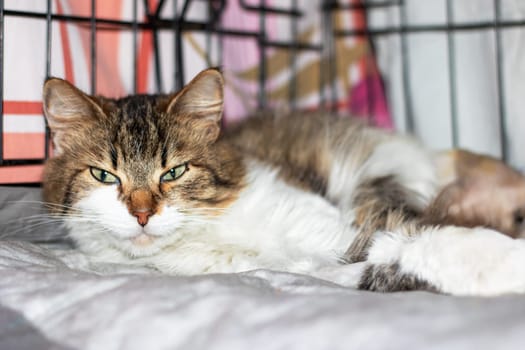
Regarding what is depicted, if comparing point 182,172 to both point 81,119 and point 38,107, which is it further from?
point 38,107

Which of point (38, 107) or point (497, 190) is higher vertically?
point (38, 107)

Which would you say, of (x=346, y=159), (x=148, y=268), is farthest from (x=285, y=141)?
(x=148, y=268)

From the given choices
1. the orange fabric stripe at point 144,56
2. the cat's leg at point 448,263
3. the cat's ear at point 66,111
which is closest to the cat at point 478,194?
the cat's leg at point 448,263

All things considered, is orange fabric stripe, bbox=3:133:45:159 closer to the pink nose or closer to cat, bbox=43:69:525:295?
cat, bbox=43:69:525:295

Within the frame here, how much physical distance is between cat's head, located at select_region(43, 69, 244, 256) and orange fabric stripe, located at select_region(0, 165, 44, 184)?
15 centimetres

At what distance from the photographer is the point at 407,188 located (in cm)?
156

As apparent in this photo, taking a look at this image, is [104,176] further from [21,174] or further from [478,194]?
[478,194]

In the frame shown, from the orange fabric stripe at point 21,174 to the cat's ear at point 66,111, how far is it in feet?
0.65

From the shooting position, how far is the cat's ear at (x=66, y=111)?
1217mm

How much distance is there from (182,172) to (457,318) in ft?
2.39

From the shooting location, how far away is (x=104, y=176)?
1.21m

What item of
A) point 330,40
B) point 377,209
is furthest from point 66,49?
point 330,40

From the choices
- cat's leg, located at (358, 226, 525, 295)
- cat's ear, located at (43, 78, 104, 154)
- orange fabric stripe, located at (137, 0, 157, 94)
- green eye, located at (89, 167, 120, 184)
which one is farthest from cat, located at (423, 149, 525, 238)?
orange fabric stripe, located at (137, 0, 157, 94)

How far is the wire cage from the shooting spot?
5.60ft
